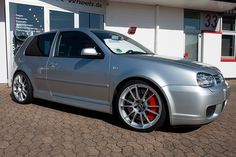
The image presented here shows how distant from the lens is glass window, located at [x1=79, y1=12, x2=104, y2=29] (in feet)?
32.9

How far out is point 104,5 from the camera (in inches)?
407

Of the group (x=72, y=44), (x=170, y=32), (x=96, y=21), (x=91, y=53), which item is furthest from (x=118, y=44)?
(x=170, y=32)

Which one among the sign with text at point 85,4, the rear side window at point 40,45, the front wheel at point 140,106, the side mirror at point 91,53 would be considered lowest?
the front wheel at point 140,106

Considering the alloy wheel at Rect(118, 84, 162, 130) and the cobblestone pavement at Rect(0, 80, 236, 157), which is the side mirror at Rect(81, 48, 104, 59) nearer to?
the alloy wheel at Rect(118, 84, 162, 130)

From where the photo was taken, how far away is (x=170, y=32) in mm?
Answer: 11578

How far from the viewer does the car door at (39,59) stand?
553 cm

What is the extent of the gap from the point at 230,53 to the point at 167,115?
9.85 metres

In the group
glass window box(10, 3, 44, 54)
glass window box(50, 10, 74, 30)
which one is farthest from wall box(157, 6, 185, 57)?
glass window box(10, 3, 44, 54)

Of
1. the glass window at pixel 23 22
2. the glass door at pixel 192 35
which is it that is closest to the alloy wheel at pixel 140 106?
the glass window at pixel 23 22

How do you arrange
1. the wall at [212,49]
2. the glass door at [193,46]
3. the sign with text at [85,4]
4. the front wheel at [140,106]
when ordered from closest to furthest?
the front wheel at [140,106]
the sign with text at [85,4]
the wall at [212,49]
the glass door at [193,46]

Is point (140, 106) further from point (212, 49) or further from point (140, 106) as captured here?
point (212, 49)

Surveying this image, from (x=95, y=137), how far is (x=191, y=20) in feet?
30.4

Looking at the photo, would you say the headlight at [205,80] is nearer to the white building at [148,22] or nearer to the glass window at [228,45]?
the white building at [148,22]

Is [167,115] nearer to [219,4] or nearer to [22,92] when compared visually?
[22,92]
